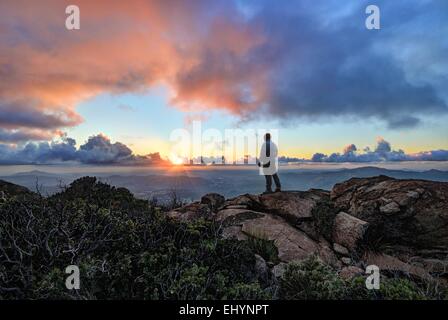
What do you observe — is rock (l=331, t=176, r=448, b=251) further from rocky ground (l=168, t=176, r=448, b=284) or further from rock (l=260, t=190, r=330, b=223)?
rock (l=260, t=190, r=330, b=223)

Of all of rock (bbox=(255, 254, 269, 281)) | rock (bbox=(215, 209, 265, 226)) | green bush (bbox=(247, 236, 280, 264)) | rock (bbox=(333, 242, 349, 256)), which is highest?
rock (bbox=(215, 209, 265, 226))

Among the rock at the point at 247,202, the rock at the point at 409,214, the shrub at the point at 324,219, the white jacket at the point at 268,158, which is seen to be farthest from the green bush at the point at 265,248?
the white jacket at the point at 268,158

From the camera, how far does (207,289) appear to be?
515 centimetres

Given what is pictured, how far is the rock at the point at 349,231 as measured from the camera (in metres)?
10.6

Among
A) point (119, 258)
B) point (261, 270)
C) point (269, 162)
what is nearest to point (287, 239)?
point (261, 270)

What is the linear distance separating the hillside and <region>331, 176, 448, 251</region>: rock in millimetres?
35

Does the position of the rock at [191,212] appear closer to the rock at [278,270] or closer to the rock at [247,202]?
the rock at [247,202]

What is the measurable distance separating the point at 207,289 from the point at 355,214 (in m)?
8.84

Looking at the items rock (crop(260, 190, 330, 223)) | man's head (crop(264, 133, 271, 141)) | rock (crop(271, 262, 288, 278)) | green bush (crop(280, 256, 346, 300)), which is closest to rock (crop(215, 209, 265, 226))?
rock (crop(260, 190, 330, 223))

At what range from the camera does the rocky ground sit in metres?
10.3

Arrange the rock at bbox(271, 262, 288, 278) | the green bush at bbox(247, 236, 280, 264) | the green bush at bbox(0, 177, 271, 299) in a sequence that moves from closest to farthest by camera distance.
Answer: the green bush at bbox(0, 177, 271, 299) < the rock at bbox(271, 262, 288, 278) < the green bush at bbox(247, 236, 280, 264)

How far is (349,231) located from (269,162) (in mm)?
7433

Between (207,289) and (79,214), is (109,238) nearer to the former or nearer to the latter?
(79,214)
